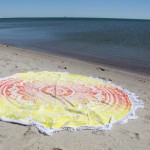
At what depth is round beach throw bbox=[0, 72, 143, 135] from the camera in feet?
12.8

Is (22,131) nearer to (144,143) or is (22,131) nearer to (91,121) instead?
(91,121)

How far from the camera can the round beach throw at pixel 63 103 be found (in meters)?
3.89

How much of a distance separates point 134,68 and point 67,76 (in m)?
4.20

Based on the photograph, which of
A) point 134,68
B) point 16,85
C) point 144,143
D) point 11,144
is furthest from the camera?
point 134,68

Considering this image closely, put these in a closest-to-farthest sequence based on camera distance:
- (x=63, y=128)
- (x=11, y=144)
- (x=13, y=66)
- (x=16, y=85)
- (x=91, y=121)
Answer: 1. (x=11, y=144)
2. (x=63, y=128)
3. (x=91, y=121)
4. (x=16, y=85)
5. (x=13, y=66)

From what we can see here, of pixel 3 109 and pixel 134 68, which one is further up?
pixel 3 109

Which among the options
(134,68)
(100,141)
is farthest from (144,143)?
(134,68)

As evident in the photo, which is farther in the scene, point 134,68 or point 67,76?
point 134,68

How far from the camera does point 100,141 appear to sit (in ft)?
11.3

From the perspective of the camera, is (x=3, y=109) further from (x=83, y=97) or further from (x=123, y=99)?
(x=123, y=99)

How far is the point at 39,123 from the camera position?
3783mm

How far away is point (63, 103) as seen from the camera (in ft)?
14.9

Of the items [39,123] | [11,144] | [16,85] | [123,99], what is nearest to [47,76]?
[16,85]

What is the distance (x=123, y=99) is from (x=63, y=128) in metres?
1.83
